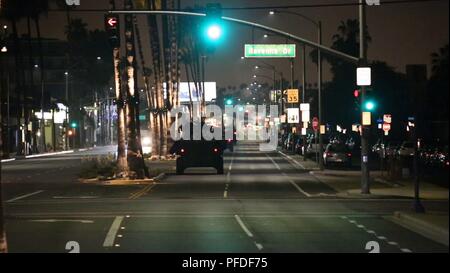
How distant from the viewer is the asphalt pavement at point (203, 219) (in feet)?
52.1

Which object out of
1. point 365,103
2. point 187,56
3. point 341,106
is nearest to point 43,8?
point 187,56

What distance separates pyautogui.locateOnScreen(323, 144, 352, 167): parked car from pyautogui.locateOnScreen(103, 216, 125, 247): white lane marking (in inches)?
→ 1368

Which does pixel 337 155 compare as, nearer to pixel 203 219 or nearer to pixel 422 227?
pixel 203 219

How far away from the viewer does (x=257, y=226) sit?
19547 millimetres

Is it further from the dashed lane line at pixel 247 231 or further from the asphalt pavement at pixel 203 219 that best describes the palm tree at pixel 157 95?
the dashed lane line at pixel 247 231

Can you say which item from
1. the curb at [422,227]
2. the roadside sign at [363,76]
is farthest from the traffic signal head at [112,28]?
the curb at [422,227]

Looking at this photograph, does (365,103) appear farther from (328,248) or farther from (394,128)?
(394,128)

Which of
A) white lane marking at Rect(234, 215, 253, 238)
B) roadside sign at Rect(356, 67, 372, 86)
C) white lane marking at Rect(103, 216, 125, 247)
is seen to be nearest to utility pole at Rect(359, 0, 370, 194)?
roadside sign at Rect(356, 67, 372, 86)

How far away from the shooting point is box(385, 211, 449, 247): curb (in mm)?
16516

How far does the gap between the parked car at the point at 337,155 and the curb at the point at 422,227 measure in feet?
109

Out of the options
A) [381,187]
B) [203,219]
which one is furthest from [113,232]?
[381,187]

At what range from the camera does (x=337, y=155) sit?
181 ft

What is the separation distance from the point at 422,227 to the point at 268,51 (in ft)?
83.3
